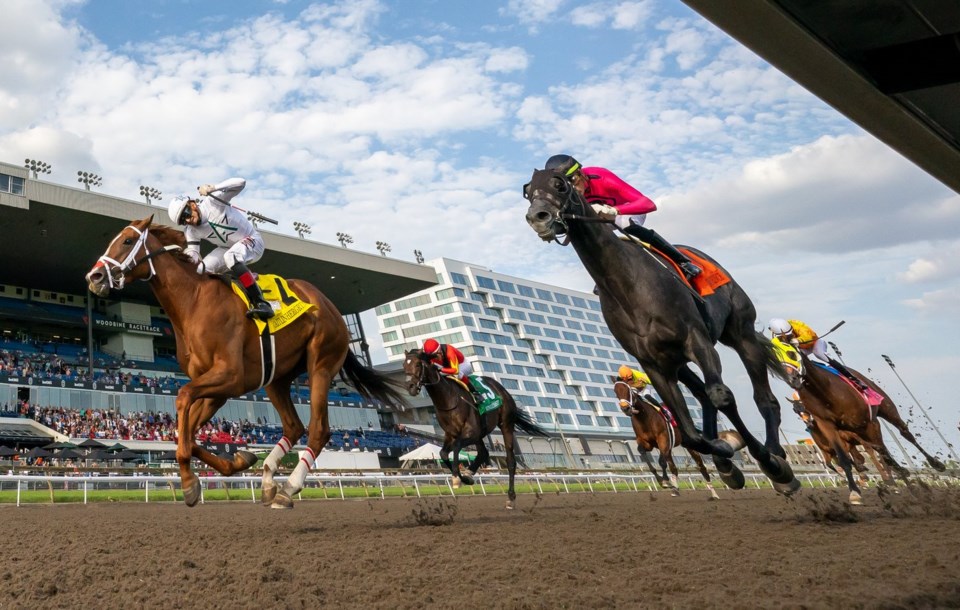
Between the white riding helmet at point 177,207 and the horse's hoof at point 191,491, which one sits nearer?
the horse's hoof at point 191,491

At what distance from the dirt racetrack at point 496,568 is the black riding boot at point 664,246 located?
2.00 m

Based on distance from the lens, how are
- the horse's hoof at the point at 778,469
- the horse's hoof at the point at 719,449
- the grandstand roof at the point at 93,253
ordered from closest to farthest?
1. the horse's hoof at the point at 719,449
2. the horse's hoof at the point at 778,469
3. the grandstand roof at the point at 93,253

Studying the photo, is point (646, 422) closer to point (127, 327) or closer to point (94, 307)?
point (127, 327)

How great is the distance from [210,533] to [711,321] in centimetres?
433

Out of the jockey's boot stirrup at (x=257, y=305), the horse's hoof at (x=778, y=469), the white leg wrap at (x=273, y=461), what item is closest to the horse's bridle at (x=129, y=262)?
the jockey's boot stirrup at (x=257, y=305)

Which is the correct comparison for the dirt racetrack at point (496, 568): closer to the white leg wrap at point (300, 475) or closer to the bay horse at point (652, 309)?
the white leg wrap at point (300, 475)

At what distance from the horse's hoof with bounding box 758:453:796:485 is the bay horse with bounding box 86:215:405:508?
13.0 feet

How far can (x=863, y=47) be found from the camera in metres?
3.21

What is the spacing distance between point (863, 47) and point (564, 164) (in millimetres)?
2652

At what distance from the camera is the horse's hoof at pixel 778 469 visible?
229 inches

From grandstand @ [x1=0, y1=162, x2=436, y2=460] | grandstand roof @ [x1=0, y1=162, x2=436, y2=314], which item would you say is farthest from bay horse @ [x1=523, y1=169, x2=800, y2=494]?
grandstand @ [x1=0, y1=162, x2=436, y2=460]

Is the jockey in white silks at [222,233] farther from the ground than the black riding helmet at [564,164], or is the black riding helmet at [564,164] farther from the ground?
the jockey in white silks at [222,233]

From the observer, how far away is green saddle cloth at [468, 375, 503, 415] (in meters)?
12.6

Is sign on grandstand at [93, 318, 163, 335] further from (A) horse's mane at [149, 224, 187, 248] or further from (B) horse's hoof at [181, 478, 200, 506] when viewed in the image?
(B) horse's hoof at [181, 478, 200, 506]
